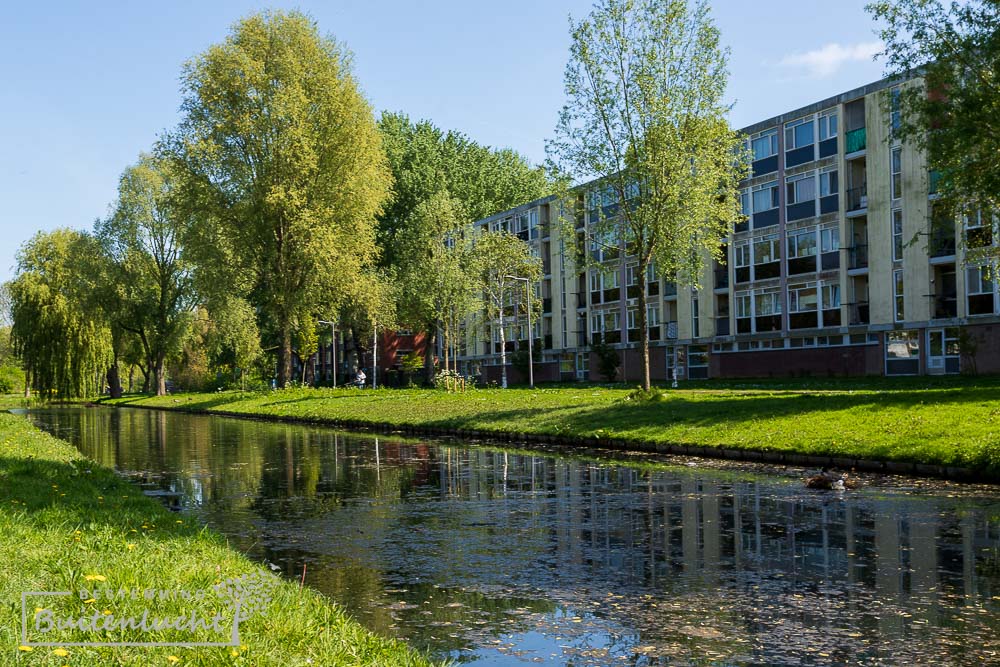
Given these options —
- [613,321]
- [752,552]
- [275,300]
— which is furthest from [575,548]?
[613,321]

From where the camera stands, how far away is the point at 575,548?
10.0 m

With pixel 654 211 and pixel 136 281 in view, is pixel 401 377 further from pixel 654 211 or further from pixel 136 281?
pixel 654 211

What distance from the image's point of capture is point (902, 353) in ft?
163

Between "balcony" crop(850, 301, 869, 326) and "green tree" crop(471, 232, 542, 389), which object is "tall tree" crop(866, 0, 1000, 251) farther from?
"green tree" crop(471, 232, 542, 389)

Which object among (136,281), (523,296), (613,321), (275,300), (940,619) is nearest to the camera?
(940,619)

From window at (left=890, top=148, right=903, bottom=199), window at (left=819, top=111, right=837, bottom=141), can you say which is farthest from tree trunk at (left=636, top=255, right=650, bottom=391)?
window at (left=819, top=111, right=837, bottom=141)

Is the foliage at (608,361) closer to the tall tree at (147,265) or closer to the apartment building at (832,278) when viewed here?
the apartment building at (832,278)

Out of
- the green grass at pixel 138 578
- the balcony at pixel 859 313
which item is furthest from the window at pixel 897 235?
the green grass at pixel 138 578

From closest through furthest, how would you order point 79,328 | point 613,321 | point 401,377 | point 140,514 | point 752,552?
point 752,552
point 140,514
point 79,328
point 613,321
point 401,377

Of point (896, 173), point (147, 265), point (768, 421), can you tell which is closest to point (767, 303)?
point (896, 173)

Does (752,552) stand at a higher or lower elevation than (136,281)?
lower

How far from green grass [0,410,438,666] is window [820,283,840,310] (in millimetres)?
47551

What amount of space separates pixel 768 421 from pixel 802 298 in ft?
118

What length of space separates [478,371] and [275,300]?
46.5m
